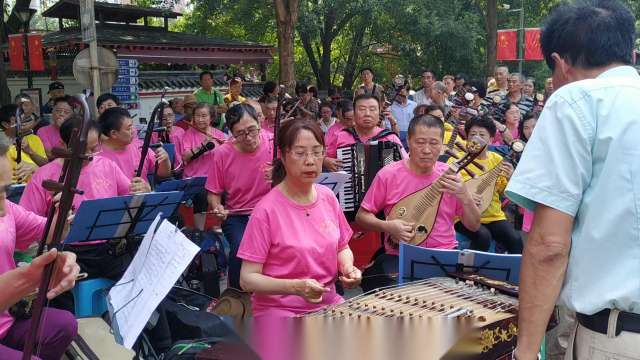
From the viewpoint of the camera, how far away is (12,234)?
11.1 ft

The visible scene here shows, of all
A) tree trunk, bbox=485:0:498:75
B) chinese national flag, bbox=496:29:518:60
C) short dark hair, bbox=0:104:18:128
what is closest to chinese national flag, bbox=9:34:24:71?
short dark hair, bbox=0:104:18:128

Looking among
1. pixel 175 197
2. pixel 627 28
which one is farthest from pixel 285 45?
pixel 627 28

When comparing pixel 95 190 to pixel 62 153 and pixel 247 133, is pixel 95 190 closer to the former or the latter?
pixel 247 133

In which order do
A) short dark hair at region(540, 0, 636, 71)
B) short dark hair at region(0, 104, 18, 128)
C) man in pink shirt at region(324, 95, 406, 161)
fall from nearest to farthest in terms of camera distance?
short dark hair at region(540, 0, 636, 71), man in pink shirt at region(324, 95, 406, 161), short dark hair at region(0, 104, 18, 128)

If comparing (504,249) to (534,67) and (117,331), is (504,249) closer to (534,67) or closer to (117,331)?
(117,331)

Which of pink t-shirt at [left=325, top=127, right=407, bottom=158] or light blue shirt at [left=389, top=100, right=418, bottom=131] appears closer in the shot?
pink t-shirt at [left=325, top=127, right=407, bottom=158]

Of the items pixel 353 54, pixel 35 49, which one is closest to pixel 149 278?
pixel 35 49

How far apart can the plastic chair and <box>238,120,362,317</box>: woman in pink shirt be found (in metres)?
1.81

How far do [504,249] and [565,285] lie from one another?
13.4 ft

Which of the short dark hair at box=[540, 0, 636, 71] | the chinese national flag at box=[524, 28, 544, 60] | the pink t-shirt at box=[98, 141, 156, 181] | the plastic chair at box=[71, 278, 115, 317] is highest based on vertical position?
the chinese national flag at box=[524, 28, 544, 60]

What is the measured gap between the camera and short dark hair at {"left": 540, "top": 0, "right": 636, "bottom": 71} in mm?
2000

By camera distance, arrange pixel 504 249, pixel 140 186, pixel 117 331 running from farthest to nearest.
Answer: pixel 504 249
pixel 140 186
pixel 117 331

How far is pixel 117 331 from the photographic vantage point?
2.67 meters

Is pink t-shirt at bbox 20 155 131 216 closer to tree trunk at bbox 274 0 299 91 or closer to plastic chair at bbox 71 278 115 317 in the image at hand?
plastic chair at bbox 71 278 115 317
